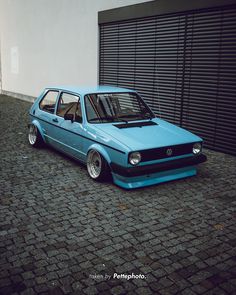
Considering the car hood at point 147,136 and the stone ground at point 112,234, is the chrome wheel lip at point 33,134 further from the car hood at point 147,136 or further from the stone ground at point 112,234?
the car hood at point 147,136

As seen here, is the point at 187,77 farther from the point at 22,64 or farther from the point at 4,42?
the point at 4,42

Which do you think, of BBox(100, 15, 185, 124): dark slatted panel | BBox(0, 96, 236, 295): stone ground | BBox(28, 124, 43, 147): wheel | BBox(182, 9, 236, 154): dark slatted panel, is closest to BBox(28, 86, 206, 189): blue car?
BBox(0, 96, 236, 295): stone ground

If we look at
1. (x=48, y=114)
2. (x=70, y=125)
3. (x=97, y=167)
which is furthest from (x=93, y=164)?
(x=48, y=114)

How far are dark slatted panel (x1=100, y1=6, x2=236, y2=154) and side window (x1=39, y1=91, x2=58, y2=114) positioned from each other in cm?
341

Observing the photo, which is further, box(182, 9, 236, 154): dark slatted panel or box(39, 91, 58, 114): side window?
box(182, 9, 236, 154): dark slatted panel

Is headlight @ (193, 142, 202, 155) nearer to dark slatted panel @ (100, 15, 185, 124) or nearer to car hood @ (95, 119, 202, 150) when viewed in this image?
car hood @ (95, 119, 202, 150)

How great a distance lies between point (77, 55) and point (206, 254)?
1151cm

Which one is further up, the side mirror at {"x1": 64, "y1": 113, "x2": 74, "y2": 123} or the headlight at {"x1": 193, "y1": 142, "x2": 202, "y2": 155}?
the side mirror at {"x1": 64, "y1": 113, "x2": 74, "y2": 123}

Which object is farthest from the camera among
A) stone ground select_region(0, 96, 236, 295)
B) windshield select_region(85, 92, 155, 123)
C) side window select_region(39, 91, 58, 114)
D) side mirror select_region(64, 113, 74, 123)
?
side window select_region(39, 91, 58, 114)

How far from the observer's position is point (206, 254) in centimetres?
382

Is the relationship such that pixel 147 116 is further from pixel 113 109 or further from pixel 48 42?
pixel 48 42

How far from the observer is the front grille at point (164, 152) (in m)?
5.50

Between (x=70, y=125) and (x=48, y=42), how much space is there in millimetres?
10446

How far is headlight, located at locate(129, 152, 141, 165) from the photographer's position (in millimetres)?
5371
